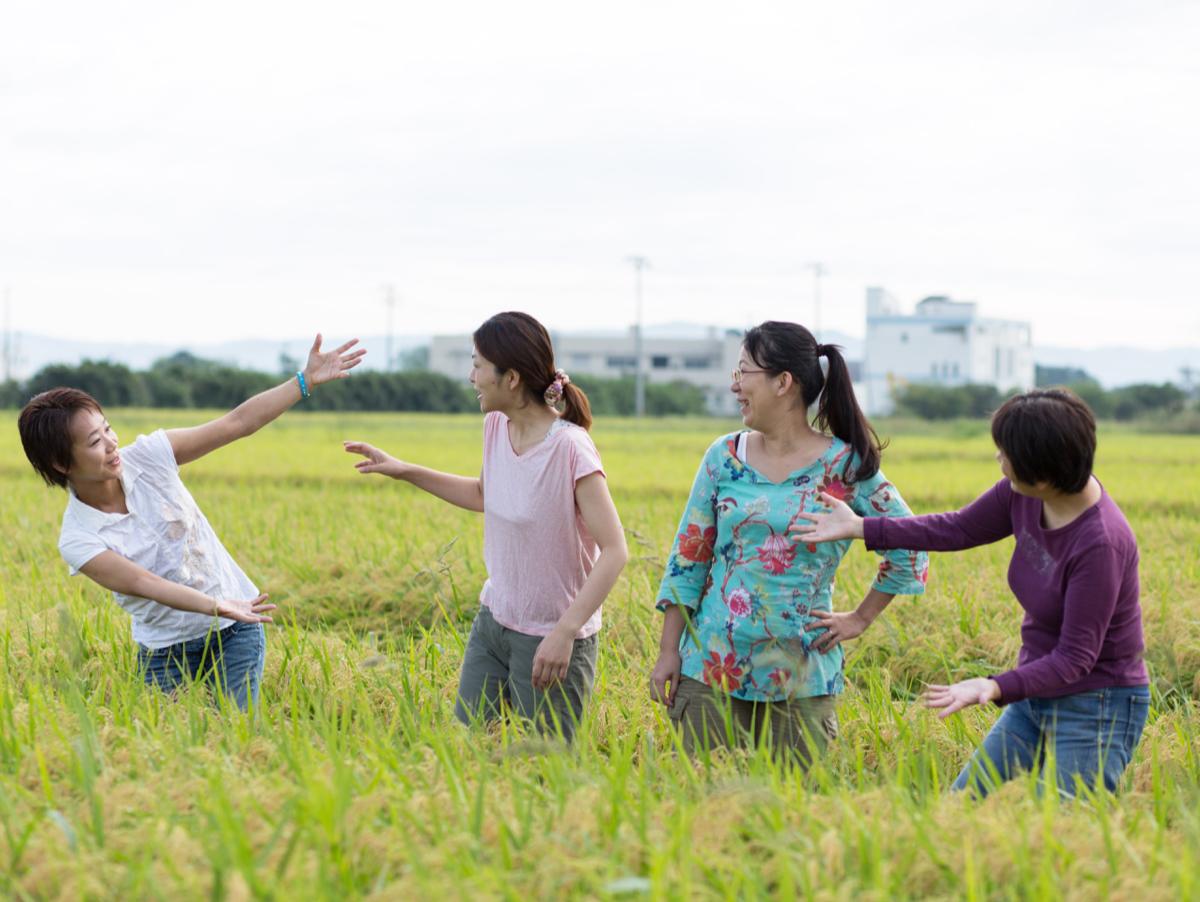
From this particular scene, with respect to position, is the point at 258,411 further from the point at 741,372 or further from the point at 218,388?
the point at 218,388

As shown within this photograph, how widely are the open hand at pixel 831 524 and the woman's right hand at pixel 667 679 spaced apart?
0.44m

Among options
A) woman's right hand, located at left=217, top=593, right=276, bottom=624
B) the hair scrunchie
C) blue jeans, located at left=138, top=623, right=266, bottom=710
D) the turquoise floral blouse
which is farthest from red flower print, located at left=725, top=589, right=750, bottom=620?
blue jeans, located at left=138, top=623, right=266, bottom=710

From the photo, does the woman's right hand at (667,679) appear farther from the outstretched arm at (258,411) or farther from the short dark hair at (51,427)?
the short dark hair at (51,427)

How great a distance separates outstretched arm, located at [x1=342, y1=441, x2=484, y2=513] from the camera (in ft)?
11.0

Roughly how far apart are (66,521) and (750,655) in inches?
70.7

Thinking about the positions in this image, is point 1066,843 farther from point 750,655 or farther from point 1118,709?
point 750,655

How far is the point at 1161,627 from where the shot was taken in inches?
202

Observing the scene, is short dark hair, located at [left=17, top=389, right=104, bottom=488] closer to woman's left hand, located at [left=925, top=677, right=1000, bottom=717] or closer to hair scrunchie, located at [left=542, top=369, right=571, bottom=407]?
hair scrunchie, located at [left=542, top=369, right=571, bottom=407]


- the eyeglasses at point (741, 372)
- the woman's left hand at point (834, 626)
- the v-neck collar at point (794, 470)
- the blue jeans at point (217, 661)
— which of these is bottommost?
the blue jeans at point (217, 661)

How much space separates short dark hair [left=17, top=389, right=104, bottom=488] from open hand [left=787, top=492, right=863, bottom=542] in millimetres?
1740

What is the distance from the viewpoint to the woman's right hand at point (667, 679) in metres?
3.03

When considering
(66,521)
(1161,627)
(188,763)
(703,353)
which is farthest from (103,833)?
Answer: (703,353)

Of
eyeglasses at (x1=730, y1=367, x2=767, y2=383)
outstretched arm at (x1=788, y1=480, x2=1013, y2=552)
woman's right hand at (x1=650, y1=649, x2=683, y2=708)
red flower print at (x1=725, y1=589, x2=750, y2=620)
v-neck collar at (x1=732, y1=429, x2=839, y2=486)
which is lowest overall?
woman's right hand at (x1=650, y1=649, x2=683, y2=708)

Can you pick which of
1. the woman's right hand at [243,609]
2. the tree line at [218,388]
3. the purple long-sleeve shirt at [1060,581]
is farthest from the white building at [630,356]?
the purple long-sleeve shirt at [1060,581]
